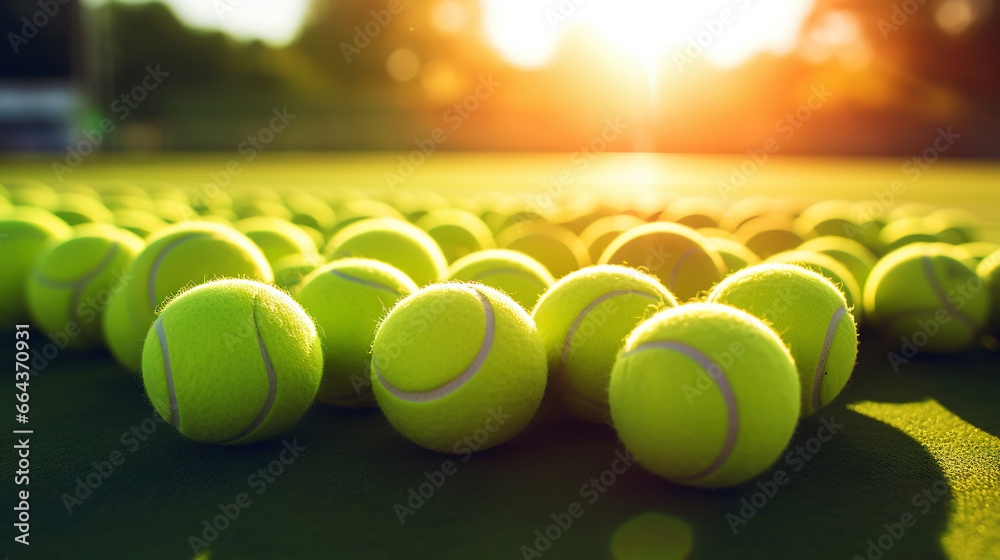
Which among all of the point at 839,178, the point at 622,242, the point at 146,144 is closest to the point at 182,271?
the point at 622,242

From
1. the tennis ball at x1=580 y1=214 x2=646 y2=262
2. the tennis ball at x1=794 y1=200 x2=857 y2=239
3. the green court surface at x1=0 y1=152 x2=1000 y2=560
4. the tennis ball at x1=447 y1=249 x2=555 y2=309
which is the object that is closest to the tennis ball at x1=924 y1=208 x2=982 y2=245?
the tennis ball at x1=794 y1=200 x2=857 y2=239

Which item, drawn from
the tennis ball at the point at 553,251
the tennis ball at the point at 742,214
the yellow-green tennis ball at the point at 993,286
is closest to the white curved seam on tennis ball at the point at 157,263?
the tennis ball at the point at 553,251

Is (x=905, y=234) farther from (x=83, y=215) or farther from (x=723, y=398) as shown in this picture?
(x=83, y=215)

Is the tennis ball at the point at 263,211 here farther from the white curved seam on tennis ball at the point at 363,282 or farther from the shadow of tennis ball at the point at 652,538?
the shadow of tennis ball at the point at 652,538

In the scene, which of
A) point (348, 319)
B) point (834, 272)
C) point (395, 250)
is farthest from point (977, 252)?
point (348, 319)

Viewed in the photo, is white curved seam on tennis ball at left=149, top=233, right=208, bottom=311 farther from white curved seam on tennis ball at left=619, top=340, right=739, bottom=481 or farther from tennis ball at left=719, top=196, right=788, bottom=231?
tennis ball at left=719, top=196, right=788, bottom=231

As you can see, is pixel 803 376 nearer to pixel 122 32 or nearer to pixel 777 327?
pixel 777 327
